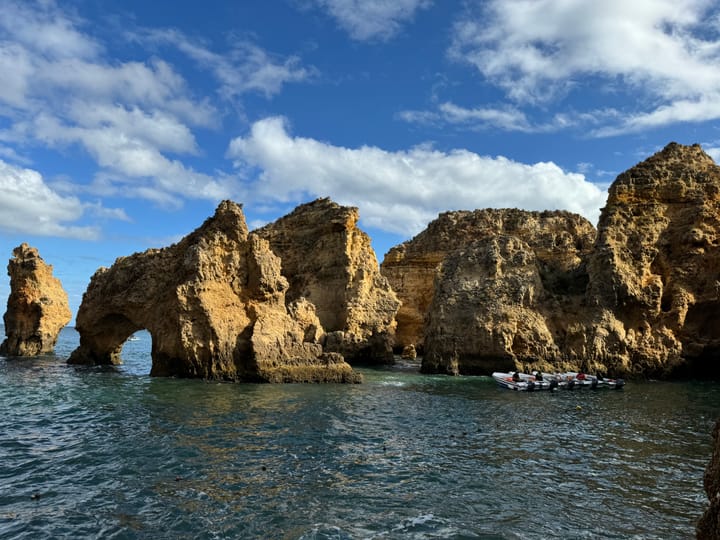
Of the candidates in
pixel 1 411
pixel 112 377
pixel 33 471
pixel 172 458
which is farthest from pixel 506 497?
pixel 112 377

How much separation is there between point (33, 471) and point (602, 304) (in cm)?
3197

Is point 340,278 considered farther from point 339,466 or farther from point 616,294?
point 339,466

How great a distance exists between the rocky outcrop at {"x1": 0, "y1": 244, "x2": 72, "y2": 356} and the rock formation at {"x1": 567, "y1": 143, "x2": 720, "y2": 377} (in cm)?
4071

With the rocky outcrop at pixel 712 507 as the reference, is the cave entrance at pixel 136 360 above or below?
below

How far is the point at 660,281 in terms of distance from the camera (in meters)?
33.8

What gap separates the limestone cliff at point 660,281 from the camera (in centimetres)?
3297

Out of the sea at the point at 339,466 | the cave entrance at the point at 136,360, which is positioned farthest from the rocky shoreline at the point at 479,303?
the sea at the point at 339,466

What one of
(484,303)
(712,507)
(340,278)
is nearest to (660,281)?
(484,303)

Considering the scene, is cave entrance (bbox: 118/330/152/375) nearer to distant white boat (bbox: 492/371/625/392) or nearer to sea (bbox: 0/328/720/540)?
sea (bbox: 0/328/720/540)

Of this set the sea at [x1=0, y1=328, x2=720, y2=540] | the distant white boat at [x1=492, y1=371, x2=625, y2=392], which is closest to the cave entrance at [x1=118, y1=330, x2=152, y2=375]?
the sea at [x1=0, y1=328, x2=720, y2=540]

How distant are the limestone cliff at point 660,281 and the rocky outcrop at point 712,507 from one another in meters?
29.6

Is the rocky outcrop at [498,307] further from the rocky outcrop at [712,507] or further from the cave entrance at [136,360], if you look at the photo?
the rocky outcrop at [712,507]

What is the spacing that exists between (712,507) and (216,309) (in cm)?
2488

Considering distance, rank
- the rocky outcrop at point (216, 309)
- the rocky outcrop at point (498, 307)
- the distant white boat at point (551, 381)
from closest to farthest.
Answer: the rocky outcrop at point (216, 309) → the distant white boat at point (551, 381) → the rocky outcrop at point (498, 307)
